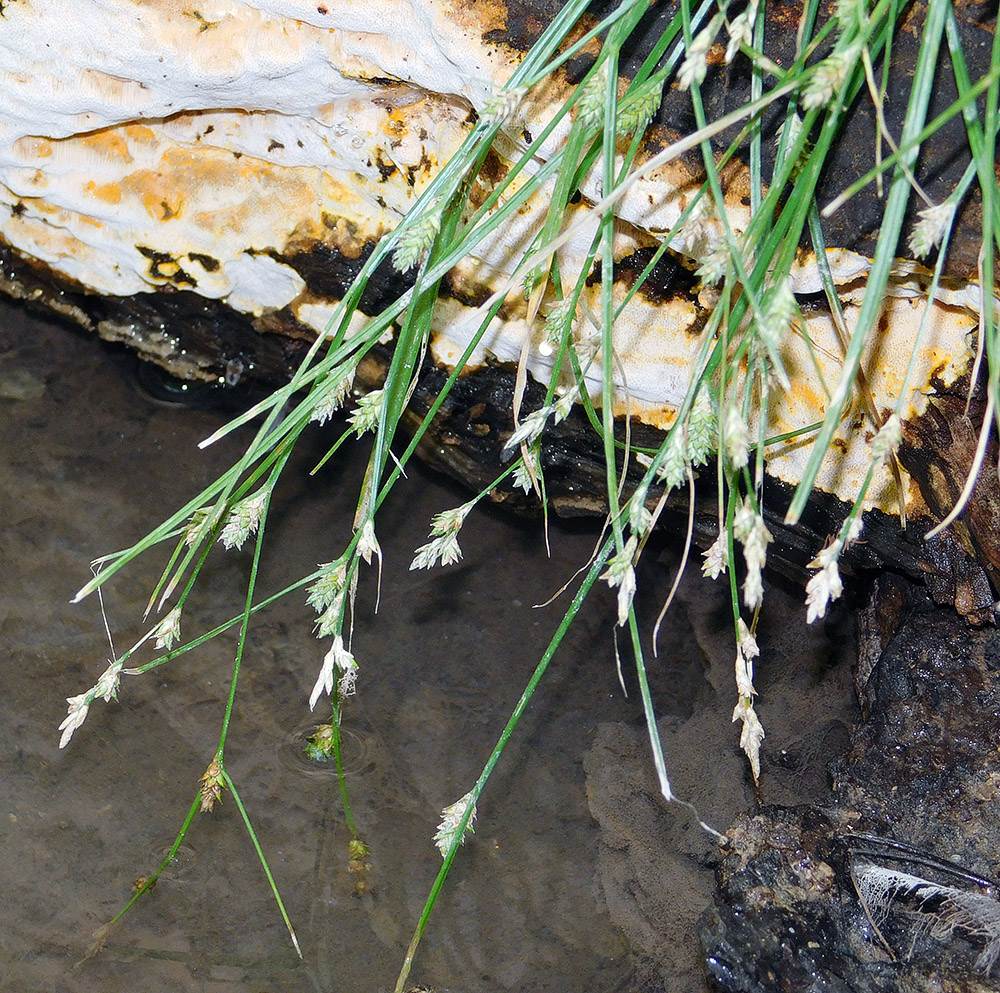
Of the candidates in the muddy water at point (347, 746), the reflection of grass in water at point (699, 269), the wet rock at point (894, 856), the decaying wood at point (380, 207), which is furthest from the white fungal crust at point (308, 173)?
the muddy water at point (347, 746)

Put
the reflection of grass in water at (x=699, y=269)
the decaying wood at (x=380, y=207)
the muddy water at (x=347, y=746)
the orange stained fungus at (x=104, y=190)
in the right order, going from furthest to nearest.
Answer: the orange stained fungus at (x=104, y=190) → the muddy water at (x=347, y=746) → the decaying wood at (x=380, y=207) → the reflection of grass in water at (x=699, y=269)

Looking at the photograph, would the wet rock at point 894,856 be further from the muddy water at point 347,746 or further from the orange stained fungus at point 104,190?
the orange stained fungus at point 104,190

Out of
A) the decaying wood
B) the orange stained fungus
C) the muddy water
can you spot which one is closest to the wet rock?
the decaying wood

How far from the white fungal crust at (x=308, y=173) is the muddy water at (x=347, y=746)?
0.60 m

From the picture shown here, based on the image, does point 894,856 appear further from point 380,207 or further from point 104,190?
point 104,190

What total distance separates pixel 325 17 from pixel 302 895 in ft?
5.70

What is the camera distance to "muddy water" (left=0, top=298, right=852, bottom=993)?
1.92 metres

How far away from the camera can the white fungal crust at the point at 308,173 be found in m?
1.61

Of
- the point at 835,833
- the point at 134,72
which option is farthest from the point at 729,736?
the point at 134,72

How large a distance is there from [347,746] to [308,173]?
138 cm

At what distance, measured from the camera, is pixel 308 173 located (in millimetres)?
2199

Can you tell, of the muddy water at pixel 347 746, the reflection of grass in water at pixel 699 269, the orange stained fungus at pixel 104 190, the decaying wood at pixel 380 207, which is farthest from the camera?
the orange stained fungus at pixel 104 190

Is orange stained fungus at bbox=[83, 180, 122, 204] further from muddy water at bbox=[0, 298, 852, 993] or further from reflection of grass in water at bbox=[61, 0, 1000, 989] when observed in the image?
reflection of grass in water at bbox=[61, 0, 1000, 989]

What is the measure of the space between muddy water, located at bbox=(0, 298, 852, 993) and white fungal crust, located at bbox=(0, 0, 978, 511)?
1.96ft
